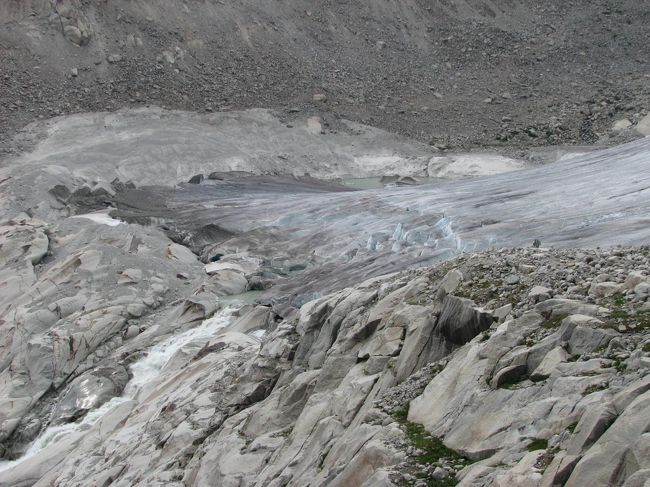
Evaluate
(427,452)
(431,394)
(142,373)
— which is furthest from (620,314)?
(142,373)

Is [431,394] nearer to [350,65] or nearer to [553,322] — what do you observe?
[553,322]

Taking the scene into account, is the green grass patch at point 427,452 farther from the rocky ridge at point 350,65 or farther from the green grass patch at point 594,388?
the rocky ridge at point 350,65

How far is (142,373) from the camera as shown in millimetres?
24828

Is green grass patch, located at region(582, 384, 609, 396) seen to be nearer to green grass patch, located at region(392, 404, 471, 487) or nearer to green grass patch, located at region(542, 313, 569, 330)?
green grass patch, located at region(392, 404, 471, 487)

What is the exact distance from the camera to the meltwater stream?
75.4 feet

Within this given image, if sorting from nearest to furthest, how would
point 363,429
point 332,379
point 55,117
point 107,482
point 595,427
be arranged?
point 595,427 < point 363,429 < point 332,379 < point 107,482 < point 55,117

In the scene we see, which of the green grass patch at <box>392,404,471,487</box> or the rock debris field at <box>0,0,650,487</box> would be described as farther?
the rock debris field at <box>0,0,650,487</box>

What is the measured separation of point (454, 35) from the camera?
230 feet

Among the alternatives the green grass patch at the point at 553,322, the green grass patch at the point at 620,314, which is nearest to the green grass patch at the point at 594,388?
the green grass patch at the point at 620,314

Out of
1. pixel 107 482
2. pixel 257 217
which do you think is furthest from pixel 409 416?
pixel 257 217

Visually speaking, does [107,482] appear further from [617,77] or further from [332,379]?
[617,77]

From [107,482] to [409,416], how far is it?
8.59 m

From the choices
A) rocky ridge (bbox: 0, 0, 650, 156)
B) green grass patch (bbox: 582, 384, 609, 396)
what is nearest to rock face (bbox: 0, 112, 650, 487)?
green grass patch (bbox: 582, 384, 609, 396)

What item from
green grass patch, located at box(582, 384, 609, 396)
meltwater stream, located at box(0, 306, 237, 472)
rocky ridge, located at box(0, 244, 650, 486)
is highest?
green grass patch, located at box(582, 384, 609, 396)
